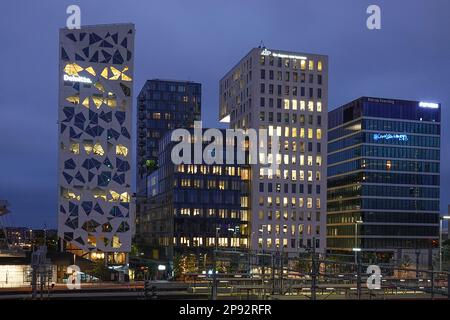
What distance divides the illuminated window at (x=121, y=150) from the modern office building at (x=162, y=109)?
84.3 m

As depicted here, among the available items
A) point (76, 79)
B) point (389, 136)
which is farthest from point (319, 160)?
point (76, 79)

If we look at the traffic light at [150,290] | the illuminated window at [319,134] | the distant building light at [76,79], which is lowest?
the traffic light at [150,290]

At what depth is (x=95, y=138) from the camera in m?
81.1

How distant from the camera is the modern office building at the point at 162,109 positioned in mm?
167875

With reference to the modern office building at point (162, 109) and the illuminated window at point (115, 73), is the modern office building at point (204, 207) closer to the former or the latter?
the illuminated window at point (115, 73)

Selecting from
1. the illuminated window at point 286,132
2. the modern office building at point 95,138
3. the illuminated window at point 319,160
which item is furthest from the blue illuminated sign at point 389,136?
the modern office building at point 95,138

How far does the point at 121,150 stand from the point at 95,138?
401 centimetres

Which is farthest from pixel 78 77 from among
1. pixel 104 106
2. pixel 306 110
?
pixel 306 110

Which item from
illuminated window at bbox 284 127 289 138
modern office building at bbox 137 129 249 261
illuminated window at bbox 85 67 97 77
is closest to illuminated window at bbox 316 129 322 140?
illuminated window at bbox 284 127 289 138

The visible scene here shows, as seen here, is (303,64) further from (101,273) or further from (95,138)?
(101,273)
